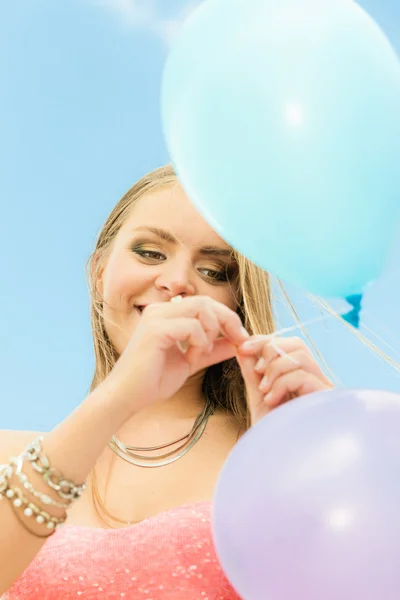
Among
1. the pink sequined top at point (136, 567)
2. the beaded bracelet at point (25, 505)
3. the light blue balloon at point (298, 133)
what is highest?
the light blue balloon at point (298, 133)

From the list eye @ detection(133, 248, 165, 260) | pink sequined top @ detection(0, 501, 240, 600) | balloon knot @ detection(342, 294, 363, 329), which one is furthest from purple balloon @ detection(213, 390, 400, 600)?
eye @ detection(133, 248, 165, 260)

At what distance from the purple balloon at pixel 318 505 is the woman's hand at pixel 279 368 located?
23 centimetres

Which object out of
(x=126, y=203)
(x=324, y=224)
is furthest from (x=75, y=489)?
(x=126, y=203)

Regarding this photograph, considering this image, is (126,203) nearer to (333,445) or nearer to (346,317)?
(346,317)

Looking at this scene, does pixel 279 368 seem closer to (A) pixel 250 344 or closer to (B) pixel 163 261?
(A) pixel 250 344

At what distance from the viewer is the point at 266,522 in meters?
1.13

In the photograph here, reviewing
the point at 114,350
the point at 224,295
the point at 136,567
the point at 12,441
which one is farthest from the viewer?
the point at 114,350

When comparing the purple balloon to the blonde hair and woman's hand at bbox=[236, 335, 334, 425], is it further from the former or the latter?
the blonde hair

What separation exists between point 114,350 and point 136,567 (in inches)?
27.2

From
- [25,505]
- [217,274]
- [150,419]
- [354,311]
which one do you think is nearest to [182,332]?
[354,311]

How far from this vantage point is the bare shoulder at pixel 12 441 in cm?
212

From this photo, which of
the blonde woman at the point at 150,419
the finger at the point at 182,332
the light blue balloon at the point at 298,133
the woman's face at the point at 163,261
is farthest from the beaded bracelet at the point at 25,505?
the woman's face at the point at 163,261

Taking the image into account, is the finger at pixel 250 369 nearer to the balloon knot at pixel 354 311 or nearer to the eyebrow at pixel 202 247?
the balloon knot at pixel 354 311

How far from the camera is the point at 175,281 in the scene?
1.92 meters
